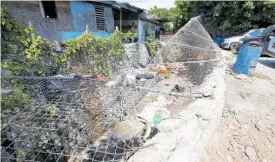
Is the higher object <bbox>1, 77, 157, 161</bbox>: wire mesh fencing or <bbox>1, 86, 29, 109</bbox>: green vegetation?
<bbox>1, 86, 29, 109</bbox>: green vegetation

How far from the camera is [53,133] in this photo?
9.37 feet

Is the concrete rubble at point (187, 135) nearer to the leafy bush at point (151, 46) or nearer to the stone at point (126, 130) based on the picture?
the stone at point (126, 130)

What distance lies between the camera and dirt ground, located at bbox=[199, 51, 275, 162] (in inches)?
79.1

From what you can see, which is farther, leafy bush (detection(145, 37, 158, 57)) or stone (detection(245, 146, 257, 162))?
leafy bush (detection(145, 37, 158, 57))

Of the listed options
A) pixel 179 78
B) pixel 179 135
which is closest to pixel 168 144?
pixel 179 135

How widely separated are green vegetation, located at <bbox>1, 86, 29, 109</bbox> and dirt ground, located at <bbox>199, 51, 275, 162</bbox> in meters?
2.79

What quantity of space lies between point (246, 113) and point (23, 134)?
381 centimetres

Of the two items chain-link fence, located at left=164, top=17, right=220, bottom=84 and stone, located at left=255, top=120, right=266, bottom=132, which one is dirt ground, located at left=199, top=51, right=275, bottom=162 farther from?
chain-link fence, located at left=164, top=17, right=220, bottom=84

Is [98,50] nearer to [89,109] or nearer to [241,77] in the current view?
[89,109]

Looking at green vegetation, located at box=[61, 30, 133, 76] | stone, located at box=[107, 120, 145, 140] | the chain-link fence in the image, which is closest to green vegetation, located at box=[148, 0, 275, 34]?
the chain-link fence

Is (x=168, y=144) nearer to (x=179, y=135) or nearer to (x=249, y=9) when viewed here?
(x=179, y=135)

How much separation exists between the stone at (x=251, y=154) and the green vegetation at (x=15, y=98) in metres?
3.39

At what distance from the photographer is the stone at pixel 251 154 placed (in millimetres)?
1952

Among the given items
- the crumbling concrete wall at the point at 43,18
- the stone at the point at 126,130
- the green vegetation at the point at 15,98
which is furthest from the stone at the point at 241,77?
the crumbling concrete wall at the point at 43,18
